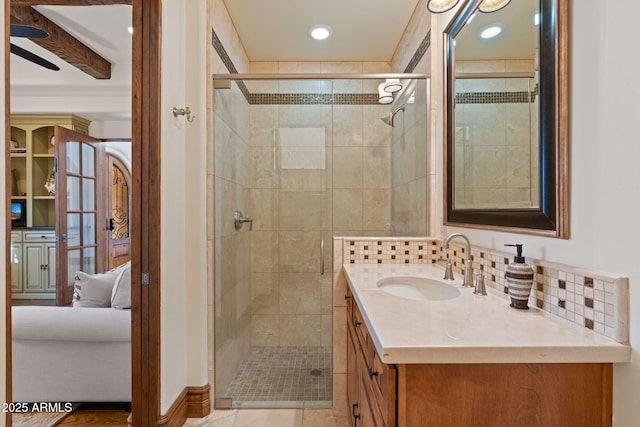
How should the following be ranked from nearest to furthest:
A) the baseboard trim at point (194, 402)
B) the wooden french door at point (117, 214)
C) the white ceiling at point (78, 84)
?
the baseboard trim at point (194, 402) < the white ceiling at point (78, 84) < the wooden french door at point (117, 214)

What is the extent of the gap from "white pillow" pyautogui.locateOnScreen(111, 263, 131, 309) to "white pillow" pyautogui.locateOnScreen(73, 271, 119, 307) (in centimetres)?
13

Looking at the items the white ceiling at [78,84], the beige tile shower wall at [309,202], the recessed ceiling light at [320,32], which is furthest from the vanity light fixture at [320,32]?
the white ceiling at [78,84]

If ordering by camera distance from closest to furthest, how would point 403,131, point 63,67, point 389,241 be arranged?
point 389,241, point 403,131, point 63,67

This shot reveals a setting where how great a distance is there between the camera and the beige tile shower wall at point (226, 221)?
74.6 inches

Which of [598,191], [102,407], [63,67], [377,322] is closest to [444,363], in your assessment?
[377,322]

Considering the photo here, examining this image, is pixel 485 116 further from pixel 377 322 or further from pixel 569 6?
pixel 377 322

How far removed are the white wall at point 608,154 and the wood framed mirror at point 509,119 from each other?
4 centimetres

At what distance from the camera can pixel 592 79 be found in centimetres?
81

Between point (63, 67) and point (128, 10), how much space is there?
5.31 feet

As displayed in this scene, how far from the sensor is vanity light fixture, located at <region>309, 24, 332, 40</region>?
241 centimetres

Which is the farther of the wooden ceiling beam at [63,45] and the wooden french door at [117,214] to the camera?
the wooden french door at [117,214]

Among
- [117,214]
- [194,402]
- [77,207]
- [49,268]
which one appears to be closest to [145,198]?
[194,402]

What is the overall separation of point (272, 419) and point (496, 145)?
6.07 ft

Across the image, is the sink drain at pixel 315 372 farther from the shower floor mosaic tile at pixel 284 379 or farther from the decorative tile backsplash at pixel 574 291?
the decorative tile backsplash at pixel 574 291
